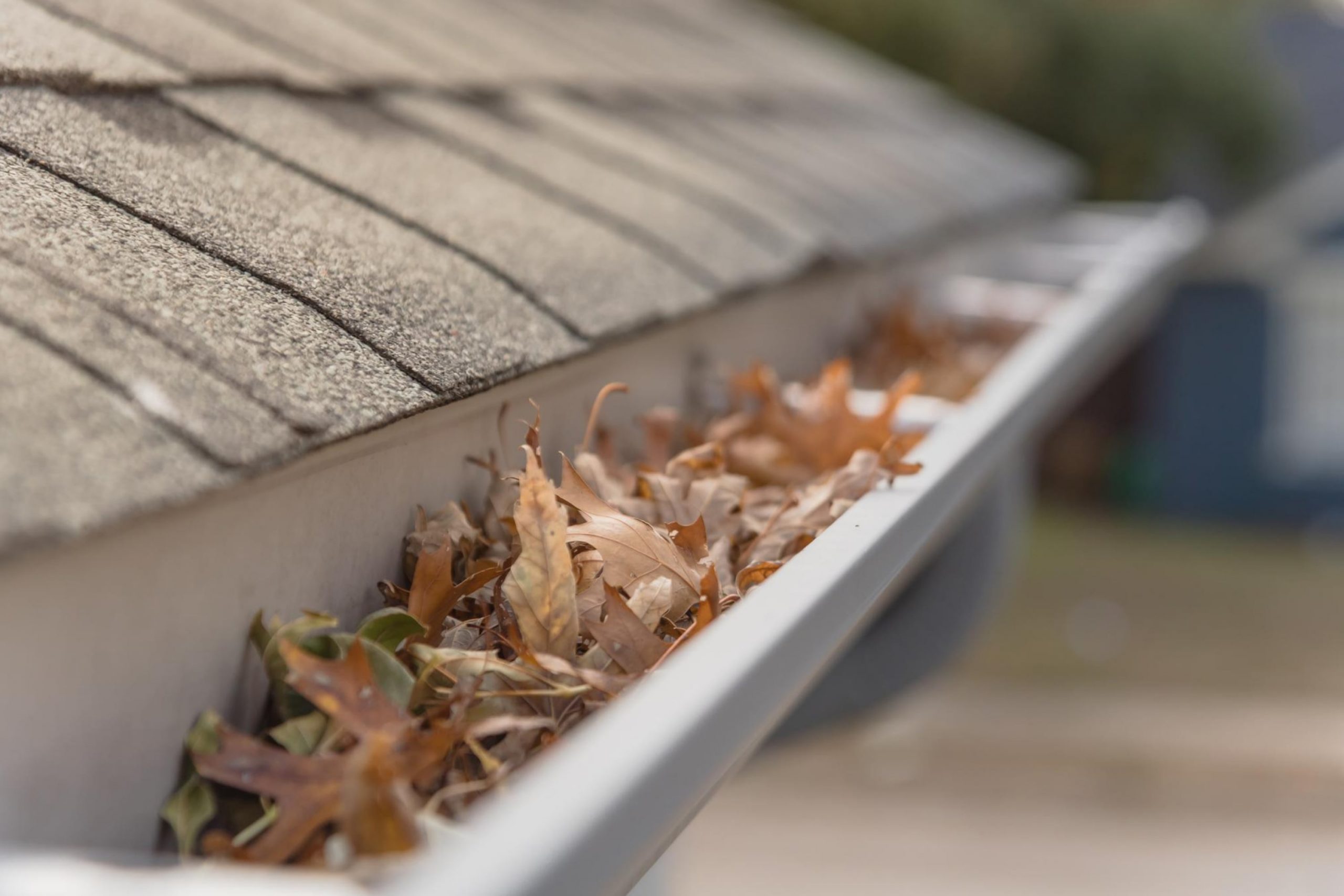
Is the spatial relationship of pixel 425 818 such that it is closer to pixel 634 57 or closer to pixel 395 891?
pixel 395 891

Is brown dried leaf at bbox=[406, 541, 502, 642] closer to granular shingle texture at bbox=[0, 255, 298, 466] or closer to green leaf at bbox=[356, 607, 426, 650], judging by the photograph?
green leaf at bbox=[356, 607, 426, 650]

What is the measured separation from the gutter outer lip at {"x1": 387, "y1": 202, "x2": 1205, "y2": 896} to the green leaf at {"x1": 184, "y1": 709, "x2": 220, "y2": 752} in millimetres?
143

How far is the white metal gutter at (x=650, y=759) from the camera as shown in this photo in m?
0.44

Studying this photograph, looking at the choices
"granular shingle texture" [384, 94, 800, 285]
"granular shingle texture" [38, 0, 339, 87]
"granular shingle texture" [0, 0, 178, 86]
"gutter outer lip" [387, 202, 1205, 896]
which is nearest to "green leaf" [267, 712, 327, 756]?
"gutter outer lip" [387, 202, 1205, 896]

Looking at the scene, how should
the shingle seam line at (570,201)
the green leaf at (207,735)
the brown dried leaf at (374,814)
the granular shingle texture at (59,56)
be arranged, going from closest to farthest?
the brown dried leaf at (374,814) → the green leaf at (207,735) → the granular shingle texture at (59,56) → the shingle seam line at (570,201)

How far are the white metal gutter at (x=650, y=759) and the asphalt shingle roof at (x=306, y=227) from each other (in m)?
0.18

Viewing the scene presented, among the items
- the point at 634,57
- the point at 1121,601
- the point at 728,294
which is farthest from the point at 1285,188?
the point at 728,294

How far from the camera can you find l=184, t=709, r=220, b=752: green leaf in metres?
0.68

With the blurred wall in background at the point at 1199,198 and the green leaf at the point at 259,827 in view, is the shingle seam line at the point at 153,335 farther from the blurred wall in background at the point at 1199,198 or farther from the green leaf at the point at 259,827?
the blurred wall in background at the point at 1199,198

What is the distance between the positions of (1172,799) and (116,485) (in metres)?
6.39

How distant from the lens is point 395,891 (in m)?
0.42

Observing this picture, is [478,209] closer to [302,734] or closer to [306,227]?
[306,227]

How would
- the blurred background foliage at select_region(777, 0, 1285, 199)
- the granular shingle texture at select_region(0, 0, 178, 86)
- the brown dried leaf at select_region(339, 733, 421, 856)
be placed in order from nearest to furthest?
1. the brown dried leaf at select_region(339, 733, 421, 856)
2. the granular shingle texture at select_region(0, 0, 178, 86)
3. the blurred background foliage at select_region(777, 0, 1285, 199)

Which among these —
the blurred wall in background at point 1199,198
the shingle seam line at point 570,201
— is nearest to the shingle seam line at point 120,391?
the shingle seam line at point 570,201
